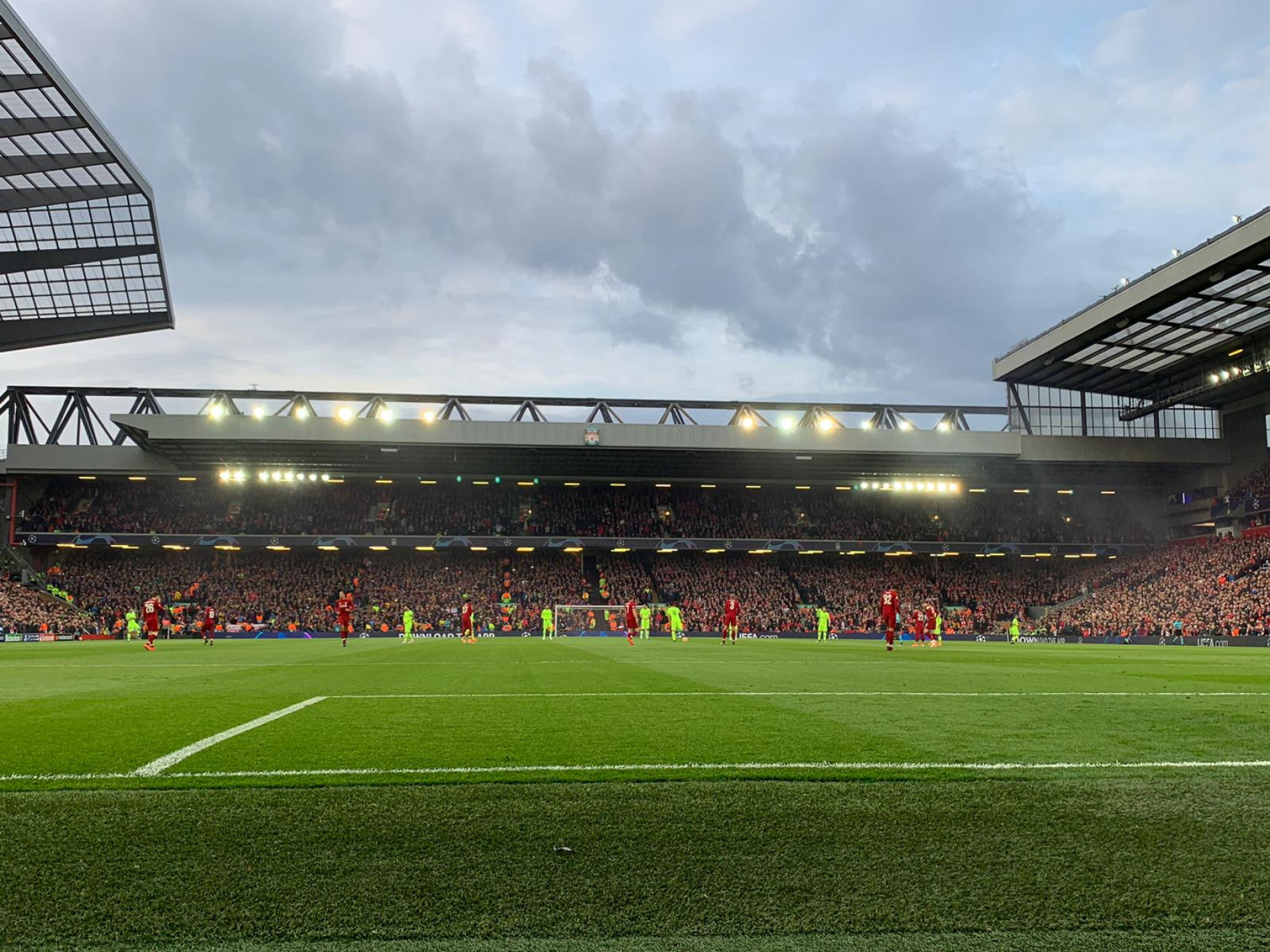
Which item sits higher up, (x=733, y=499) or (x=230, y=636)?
(x=733, y=499)

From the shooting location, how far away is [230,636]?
163ft

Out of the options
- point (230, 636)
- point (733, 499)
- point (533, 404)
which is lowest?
point (230, 636)

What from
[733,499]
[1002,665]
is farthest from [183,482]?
[1002,665]

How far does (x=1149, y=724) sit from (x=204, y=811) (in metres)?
7.26

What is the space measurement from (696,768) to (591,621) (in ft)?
154

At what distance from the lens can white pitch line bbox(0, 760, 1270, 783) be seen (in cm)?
540

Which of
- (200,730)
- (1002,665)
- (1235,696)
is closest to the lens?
(200,730)

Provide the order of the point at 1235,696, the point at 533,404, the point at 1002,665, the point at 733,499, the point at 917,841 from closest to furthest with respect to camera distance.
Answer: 1. the point at 917,841
2. the point at 1235,696
3. the point at 1002,665
4. the point at 533,404
5. the point at 733,499

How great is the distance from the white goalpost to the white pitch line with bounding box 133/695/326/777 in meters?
42.7

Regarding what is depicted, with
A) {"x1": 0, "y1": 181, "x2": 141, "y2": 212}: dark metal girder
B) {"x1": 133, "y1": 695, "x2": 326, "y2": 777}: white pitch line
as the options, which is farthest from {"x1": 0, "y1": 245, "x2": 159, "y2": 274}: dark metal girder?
{"x1": 133, "y1": 695, "x2": 326, "y2": 777}: white pitch line

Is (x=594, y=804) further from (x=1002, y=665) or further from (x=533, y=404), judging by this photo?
(x=533, y=404)

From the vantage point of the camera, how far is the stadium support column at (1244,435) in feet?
194

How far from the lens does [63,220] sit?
4391 centimetres

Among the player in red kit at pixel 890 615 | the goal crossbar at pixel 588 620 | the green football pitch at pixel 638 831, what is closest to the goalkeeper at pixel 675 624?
the goal crossbar at pixel 588 620
